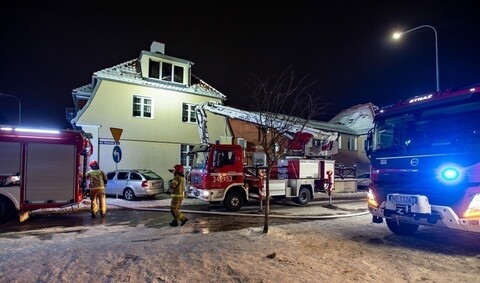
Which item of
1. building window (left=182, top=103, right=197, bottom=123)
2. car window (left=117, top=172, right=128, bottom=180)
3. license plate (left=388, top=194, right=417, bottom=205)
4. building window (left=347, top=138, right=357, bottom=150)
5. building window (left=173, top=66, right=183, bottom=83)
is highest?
building window (left=173, top=66, right=183, bottom=83)

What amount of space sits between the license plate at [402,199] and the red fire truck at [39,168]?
8679 mm

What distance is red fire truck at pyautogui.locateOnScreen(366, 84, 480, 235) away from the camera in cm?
616

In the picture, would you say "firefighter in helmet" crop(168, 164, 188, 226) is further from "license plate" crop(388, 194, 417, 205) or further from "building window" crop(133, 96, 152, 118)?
"building window" crop(133, 96, 152, 118)

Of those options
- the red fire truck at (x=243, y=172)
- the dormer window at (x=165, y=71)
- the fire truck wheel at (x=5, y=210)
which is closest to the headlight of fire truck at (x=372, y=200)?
the red fire truck at (x=243, y=172)

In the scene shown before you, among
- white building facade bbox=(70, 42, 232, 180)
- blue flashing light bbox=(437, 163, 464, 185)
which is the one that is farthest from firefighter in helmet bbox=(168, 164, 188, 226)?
white building facade bbox=(70, 42, 232, 180)

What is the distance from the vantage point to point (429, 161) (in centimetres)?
670

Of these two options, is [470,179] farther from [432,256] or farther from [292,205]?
[292,205]

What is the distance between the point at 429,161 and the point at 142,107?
16984mm

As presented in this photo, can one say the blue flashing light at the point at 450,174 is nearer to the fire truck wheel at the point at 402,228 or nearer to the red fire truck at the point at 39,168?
the fire truck wheel at the point at 402,228

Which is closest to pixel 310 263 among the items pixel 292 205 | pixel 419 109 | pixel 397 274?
pixel 397 274

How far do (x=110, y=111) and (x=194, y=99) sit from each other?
205 inches

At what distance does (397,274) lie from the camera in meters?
5.45

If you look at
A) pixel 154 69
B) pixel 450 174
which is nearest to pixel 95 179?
pixel 450 174

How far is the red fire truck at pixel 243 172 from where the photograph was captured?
1241 cm
